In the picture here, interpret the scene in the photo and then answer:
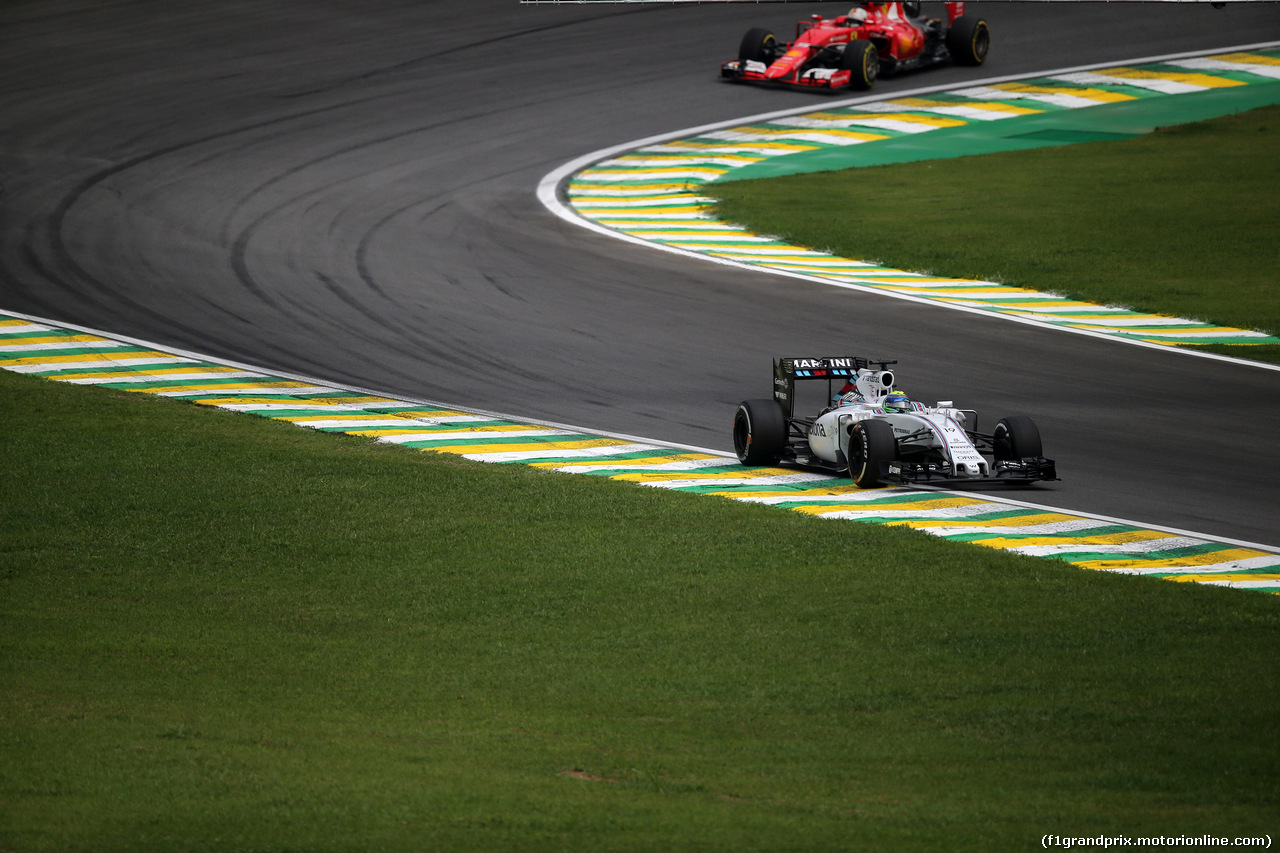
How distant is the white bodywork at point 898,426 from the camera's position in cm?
1677

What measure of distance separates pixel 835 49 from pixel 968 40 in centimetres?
403

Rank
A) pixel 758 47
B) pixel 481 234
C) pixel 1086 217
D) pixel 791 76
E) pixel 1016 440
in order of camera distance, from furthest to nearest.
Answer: pixel 758 47 < pixel 791 76 < pixel 1086 217 < pixel 481 234 < pixel 1016 440

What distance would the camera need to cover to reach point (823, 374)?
18.2 m

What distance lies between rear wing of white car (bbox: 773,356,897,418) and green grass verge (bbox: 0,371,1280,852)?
2.91 meters

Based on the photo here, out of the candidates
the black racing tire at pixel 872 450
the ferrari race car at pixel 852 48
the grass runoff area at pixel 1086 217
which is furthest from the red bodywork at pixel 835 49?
the black racing tire at pixel 872 450

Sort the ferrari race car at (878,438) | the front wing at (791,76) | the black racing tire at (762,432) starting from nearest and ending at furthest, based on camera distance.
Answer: the ferrari race car at (878,438) → the black racing tire at (762,432) → the front wing at (791,76)

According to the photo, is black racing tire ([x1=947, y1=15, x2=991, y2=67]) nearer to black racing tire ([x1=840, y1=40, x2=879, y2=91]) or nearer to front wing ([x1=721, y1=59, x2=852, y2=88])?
black racing tire ([x1=840, y1=40, x2=879, y2=91])

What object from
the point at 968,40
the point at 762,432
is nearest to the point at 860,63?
the point at 968,40

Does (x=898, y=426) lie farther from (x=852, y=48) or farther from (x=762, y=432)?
(x=852, y=48)

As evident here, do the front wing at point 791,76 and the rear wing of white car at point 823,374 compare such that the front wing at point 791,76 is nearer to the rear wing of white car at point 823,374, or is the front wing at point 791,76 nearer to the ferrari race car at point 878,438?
the ferrari race car at point 878,438

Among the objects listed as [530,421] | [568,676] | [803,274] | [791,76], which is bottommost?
[530,421]

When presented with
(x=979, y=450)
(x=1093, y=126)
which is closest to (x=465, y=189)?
(x=1093, y=126)

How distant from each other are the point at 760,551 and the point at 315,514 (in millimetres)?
4241

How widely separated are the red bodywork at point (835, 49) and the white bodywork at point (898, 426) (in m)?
25.2
